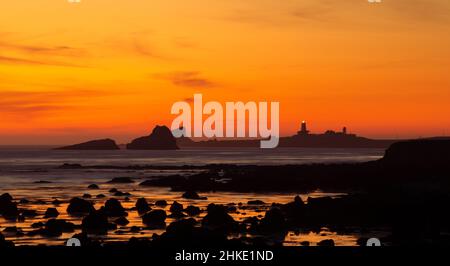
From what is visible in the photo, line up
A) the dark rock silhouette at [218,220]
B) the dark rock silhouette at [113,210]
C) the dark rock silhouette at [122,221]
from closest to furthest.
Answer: the dark rock silhouette at [218,220] < the dark rock silhouette at [122,221] < the dark rock silhouette at [113,210]

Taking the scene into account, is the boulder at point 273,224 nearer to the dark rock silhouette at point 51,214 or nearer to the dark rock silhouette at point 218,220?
the dark rock silhouette at point 218,220

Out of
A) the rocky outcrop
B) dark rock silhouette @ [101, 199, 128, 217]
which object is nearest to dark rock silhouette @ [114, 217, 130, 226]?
dark rock silhouette @ [101, 199, 128, 217]

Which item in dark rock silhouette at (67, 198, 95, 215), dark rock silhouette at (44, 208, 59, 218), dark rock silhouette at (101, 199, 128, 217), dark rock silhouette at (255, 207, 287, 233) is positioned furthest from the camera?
dark rock silhouette at (67, 198, 95, 215)

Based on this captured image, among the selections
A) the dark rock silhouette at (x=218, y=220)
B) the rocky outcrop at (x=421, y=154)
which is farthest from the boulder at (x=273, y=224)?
the rocky outcrop at (x=421, y=154)

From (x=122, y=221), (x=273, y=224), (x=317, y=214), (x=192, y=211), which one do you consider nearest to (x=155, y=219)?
(x=122, y=221)

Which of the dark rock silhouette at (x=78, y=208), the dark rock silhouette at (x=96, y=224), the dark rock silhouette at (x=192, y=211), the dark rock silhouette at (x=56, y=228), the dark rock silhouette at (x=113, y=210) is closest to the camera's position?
the dark rock silhouette at (x=56, y=228)

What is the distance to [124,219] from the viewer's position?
38.1 m

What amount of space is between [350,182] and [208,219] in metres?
37.4

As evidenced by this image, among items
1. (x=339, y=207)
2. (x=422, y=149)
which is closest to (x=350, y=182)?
(x=422, y=149)

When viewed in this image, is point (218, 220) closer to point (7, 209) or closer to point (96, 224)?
point (96, 224)

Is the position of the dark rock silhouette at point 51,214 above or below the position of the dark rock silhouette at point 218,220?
below

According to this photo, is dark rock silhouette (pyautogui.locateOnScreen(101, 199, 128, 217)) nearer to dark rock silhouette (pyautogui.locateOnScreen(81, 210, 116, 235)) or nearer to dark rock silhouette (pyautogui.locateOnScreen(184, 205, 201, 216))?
dark rock silhouette (pyautogui.locateOnScreen(184, 205, 201, 216))

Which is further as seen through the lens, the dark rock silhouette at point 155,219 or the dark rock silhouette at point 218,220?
the dark rock silhouette at point 155,219
